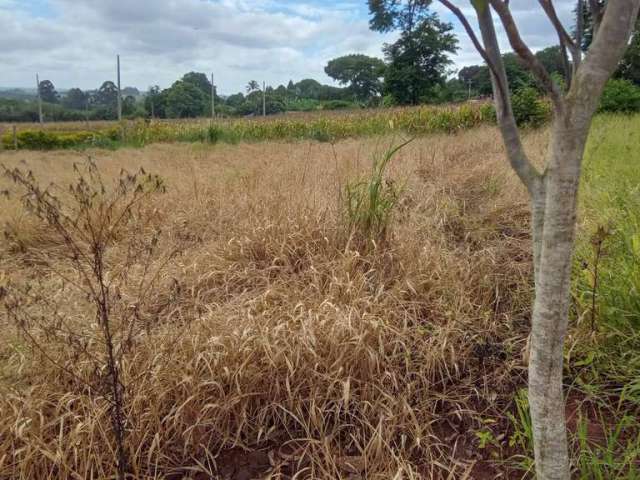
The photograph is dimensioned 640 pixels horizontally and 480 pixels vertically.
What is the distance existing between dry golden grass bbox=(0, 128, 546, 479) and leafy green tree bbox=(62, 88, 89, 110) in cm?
3548

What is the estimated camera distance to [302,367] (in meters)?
1.60

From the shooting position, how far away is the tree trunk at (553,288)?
76cm

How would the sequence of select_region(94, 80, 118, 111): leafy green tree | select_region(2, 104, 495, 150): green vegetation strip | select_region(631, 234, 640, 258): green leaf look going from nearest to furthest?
select_region(631, 234, 640, 258): green leaf, select_region(2, 104, 495, 150): green vegetation strip, select_region(94, 80, 118, 111): leafy green tree

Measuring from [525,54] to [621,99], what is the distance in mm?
12397

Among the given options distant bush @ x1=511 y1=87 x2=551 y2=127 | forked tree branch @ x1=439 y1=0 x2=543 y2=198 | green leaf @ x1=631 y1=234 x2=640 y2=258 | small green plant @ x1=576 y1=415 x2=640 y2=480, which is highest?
distant bush @ x1=511 y1=87 x2=551 y2=127

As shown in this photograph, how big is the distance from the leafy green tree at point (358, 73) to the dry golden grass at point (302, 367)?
141ft

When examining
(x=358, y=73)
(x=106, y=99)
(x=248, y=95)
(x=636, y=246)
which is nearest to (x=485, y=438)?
(x=636, y=246)

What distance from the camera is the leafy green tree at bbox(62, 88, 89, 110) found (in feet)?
106

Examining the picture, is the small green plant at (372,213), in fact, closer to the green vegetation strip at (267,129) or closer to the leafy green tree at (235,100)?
the green vegetation strip at (267,129)

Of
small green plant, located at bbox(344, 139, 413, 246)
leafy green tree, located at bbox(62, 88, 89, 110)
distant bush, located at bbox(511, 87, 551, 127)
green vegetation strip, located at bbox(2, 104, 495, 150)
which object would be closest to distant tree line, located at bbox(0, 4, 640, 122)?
leafy green tree, located at bbox(62, 88, 89, 110)

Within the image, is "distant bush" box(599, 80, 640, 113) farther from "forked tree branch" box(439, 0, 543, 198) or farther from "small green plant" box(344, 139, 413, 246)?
"forked tree branch" box(439, 0, 543, 198)

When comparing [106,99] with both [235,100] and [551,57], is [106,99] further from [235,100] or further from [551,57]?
[551,57]

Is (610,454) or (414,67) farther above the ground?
(414,67)

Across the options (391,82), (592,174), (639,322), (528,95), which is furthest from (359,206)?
(391,82)
